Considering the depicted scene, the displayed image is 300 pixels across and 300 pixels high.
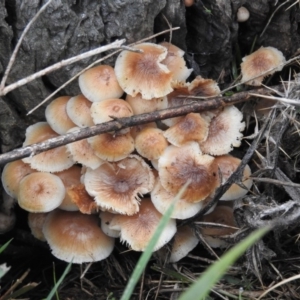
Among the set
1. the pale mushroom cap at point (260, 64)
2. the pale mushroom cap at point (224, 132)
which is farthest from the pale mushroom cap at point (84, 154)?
the pale mushroom cap at point (260, 64)

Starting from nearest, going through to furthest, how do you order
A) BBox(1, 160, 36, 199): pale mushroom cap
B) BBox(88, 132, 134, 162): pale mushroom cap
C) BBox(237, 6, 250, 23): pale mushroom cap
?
BBox(88, 132, 134, 162): pale mushroom cap
BBox(1, 160, 36, 199): pale mushroom cap
BBox(237, 6, 250, 23): pale mushroom cap

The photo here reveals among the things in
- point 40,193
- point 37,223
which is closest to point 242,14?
point 40,193

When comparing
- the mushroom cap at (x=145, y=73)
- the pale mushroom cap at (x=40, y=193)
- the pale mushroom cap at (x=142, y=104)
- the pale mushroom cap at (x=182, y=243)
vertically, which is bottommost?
the pale mushroom cap at (x=182, y=243)

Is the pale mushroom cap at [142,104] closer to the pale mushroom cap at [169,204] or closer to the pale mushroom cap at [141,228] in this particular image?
the pale mushroom cap at [169,204]

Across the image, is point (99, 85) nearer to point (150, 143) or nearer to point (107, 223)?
point (150, 143)

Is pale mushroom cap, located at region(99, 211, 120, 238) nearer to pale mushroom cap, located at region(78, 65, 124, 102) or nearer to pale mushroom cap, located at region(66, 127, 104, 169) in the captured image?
pale mushroom cap, located at region(66, 127, 104, 169)

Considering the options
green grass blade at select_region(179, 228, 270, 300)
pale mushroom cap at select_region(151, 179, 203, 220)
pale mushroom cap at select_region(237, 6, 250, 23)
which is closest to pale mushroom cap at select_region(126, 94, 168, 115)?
pale mushroom cap at select_region(151, 179, 203, 220)

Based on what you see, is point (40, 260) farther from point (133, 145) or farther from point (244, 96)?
point (244, 96)
